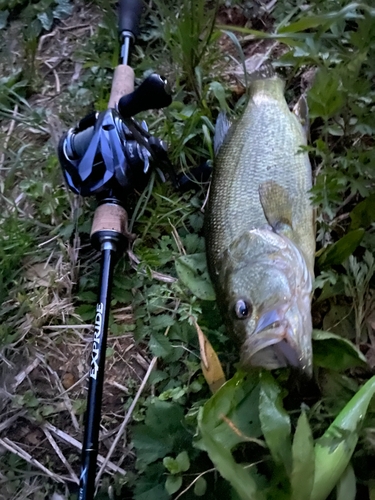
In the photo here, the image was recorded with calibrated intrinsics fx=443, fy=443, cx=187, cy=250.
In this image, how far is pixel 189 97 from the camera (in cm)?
249

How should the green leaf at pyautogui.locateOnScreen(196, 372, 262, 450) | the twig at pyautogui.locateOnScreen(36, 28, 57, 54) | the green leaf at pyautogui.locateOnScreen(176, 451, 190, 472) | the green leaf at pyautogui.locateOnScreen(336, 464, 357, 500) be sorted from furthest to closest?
the twig at pyautogui.locateOnScreen(36, 28, 57, 54) → the green leaf at pyautogui.locateOnScreen(176, 451, 190, 472) → the green leaf at pyautogui.locateOnScreen(196, 372, 262, 450) → the green leaf at pyautogui.locateOnScreen(336, 464, 357, 500)

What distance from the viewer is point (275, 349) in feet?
4.87

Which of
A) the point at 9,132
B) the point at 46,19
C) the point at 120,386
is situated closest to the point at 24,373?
the point at 120,386

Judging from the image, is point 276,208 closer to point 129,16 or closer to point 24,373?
point 24,373

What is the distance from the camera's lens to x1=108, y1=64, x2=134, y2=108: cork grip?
7.32 feet

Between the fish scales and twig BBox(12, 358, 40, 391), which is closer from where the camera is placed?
the fish scales

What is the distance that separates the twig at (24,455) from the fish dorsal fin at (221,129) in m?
1.58

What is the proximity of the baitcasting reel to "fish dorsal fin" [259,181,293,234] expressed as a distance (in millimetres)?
564

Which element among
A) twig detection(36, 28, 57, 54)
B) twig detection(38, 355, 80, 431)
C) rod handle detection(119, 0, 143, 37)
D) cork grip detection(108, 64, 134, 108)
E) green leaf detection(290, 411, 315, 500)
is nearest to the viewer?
green leaf detection(290, 411, 315, 500)

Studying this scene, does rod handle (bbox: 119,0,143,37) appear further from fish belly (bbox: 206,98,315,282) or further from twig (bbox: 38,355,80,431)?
twig (bbox: 38,355,80,431)

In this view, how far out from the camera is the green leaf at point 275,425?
51.5 inches

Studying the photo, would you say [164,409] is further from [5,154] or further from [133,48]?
[133,48]

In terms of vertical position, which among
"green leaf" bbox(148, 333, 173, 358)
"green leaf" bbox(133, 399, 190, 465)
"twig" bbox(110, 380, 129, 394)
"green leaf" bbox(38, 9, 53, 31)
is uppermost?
"green leaf" bbox(38, 9, 53, 31)

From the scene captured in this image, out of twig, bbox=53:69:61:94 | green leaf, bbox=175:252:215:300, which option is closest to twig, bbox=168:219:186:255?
green leaf, bbox=175:252:215:300
